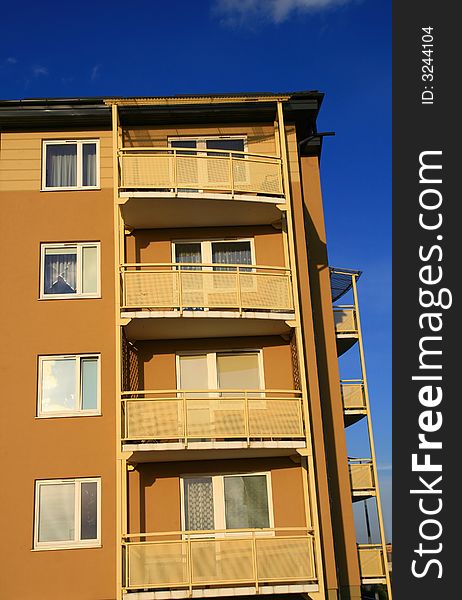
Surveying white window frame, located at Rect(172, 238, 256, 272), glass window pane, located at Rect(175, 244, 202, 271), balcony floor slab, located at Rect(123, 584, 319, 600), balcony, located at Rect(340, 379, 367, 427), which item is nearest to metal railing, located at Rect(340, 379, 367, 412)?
balcony, located at Rect(340, 379, 367, 427)

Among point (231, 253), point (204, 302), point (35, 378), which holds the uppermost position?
point (231, 253)

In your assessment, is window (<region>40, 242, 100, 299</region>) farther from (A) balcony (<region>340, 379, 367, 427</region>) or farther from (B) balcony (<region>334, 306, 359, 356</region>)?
(A) balcony (<region>340, 379, 367, 427</region>)

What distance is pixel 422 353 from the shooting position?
13508 mm

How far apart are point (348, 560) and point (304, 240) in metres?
7.50

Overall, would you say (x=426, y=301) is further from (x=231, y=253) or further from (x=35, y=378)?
(x=35, y=378)

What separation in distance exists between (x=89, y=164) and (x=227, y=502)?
891cm

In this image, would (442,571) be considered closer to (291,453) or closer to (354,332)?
(291,453)

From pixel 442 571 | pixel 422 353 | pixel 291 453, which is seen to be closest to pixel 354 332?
pixel 291 453

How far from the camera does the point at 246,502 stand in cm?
1820

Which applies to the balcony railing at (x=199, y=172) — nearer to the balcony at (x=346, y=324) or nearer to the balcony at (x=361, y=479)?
the balcony at (x=346, y=324)

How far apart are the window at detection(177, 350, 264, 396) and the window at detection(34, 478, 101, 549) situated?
3132mm

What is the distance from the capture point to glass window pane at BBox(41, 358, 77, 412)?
1847cm

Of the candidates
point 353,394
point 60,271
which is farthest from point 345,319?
point 60,271

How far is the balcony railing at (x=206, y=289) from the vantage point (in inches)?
725
